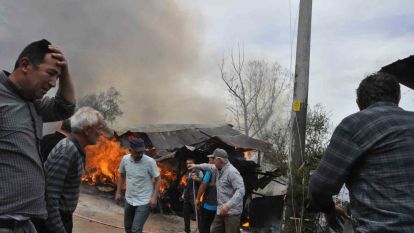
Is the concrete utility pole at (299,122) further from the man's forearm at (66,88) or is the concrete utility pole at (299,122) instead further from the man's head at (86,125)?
the man's forearm at (66,88)

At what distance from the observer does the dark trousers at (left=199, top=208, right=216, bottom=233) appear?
24.5 ft

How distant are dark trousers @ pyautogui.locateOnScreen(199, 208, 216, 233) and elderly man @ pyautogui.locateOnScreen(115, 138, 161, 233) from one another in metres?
1.55

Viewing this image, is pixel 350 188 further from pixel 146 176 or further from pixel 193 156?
pixel 193 156

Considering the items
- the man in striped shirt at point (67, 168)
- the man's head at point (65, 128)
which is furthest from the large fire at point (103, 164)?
the man in striped shirt at point (67, 168)

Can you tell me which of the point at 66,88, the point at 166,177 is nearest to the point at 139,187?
the point at 66,88

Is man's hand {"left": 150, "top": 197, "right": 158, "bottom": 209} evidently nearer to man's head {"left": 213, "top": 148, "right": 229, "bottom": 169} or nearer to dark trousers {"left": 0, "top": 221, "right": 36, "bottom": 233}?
man's head {"left": 213, "top": 148, "right": 229, "bottom": 169}

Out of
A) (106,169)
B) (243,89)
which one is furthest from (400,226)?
(243,89)

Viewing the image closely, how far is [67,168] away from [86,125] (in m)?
0.40

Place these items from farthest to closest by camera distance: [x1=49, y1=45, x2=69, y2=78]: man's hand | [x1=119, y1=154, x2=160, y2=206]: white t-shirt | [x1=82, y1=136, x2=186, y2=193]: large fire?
[x1=82, y1=136, x2=186, y2=193]: large fire → [x1=119, y1=154, x2=160, y2=206]: white t-shirt → [x1=49, y1=45, x2=69, y2=78]: man's hand

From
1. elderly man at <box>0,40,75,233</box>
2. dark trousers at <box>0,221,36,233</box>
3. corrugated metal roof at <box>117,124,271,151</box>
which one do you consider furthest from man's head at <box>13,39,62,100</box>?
corrugated metal roof at <box>117,124,271,151</box>

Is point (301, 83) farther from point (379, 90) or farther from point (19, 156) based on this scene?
point (19, 156)

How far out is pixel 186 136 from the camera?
1733cm

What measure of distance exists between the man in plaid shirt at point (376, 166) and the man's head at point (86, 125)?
68.4 inches

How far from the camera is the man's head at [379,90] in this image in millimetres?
2307
